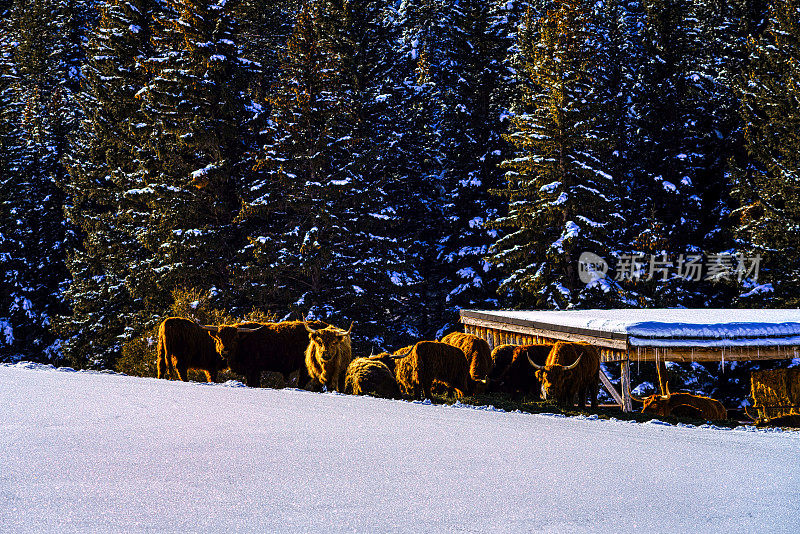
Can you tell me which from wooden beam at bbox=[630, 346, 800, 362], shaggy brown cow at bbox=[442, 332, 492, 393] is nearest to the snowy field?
shaggy brown cow at bbox=[442, 332, 492, 393]

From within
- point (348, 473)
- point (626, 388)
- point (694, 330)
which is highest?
point (694, 330)

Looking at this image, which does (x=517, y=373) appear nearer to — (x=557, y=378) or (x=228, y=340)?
(x=557, y=378)

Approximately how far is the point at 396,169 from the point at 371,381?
23.2 meters

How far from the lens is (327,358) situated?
1073cm

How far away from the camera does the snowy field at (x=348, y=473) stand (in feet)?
9.94

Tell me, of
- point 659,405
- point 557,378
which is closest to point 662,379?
point 659,405

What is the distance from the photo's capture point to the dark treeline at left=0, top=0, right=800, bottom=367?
1062 inches

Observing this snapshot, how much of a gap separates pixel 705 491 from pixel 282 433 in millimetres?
2788

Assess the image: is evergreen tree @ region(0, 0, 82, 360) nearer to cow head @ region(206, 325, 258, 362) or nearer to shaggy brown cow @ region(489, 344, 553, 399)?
cow head @ region(206, 325, 258, 362)

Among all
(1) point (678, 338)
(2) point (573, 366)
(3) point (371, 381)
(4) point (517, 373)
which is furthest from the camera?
(1) point (678, 338)

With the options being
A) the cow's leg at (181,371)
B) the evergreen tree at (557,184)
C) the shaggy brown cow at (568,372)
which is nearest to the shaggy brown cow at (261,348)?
the cow's leg at (181,371)

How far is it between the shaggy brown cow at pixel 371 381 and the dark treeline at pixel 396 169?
44.5ft

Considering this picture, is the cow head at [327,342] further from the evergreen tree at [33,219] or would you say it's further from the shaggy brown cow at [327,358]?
the evergreen tree at [33,219]

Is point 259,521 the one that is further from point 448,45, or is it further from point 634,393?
point 448,45
